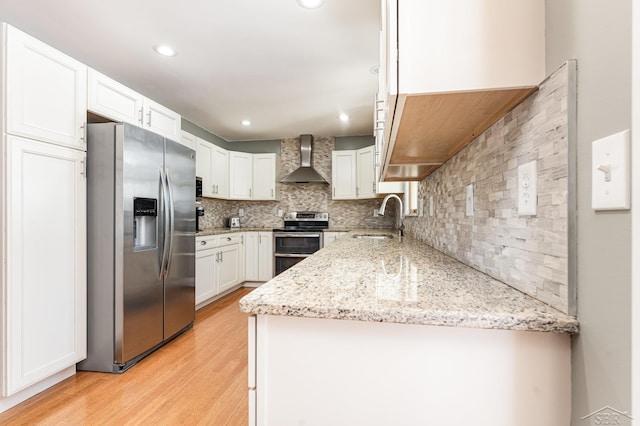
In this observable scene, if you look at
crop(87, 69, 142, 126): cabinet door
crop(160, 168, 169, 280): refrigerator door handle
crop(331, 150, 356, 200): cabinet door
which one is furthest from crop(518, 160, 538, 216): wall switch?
crop(331, 150, 356, 200): cabinet door

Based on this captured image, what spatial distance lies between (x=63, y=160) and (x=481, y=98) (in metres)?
2.33

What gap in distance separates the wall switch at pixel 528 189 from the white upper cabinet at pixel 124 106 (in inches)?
102

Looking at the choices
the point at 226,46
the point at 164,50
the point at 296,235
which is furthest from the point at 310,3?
the point at 296,235

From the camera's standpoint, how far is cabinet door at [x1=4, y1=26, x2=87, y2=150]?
1664 mm

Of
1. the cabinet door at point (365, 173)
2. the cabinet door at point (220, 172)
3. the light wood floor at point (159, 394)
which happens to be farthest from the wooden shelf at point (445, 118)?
the cabinet door at point (220, 172)

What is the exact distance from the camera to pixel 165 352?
2438mm

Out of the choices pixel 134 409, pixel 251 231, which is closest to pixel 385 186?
pixel 251 231

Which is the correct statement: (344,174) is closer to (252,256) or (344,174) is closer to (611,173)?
(252,256)

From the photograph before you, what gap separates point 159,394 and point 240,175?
3.44 metres

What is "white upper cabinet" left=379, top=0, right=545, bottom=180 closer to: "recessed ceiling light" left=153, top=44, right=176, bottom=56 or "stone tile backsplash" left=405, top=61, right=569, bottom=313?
"stone tile backsplash" left=405, top=61, right=569, bottom=313

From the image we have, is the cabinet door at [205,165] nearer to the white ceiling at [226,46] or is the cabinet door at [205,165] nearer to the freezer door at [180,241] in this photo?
the white ceiling at [226,46]

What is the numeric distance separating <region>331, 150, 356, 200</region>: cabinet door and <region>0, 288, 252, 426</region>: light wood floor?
283 cm

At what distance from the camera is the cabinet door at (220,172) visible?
→ 4297 millimetres

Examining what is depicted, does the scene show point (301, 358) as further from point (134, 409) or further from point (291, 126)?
point (291, 126)
